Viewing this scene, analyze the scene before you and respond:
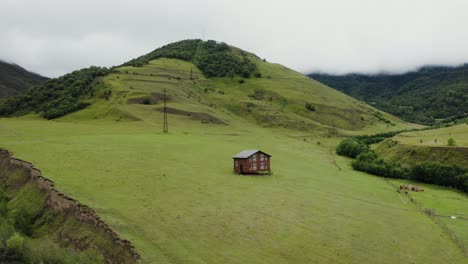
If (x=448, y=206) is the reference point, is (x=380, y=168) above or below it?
above

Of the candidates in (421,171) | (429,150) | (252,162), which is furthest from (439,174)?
(252,162)

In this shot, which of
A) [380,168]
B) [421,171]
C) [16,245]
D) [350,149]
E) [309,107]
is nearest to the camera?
[16,245]

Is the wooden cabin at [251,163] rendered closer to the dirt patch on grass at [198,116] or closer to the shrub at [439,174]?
the shrub at [439,174]

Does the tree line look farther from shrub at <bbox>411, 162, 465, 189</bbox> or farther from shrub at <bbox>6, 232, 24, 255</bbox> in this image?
shrub at <bbox>6, 232, 24, 255</bbox>

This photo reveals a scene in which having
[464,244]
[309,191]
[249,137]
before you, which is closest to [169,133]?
[249,137]

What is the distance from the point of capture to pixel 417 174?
86.1m

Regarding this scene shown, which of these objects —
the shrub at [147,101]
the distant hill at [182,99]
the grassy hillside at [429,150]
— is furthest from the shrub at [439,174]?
the shrub at [147,101]

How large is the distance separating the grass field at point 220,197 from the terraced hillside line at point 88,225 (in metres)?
1.01

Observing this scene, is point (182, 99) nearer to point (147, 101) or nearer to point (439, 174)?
point (147, 101)

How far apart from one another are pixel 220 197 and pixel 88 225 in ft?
52.7

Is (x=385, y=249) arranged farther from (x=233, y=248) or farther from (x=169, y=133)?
(x=169, y=133)

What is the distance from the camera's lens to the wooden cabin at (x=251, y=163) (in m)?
67.1

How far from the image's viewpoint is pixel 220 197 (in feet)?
166

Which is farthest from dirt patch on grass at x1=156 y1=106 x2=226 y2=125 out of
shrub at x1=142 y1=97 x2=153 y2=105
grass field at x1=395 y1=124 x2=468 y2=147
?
grass field at x1=395 y1=124 x2=468 y2=147
